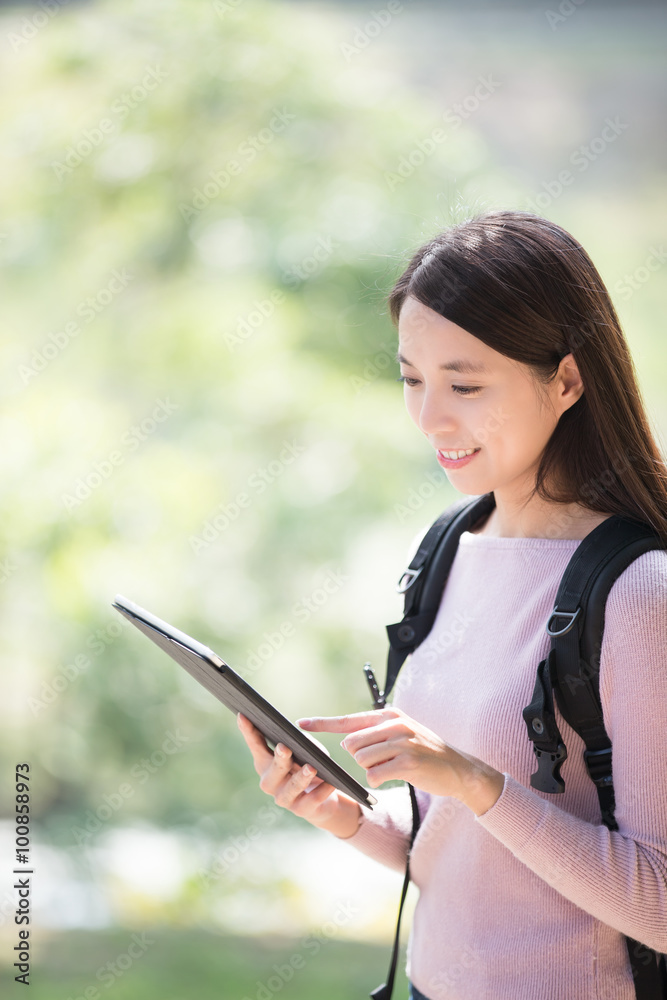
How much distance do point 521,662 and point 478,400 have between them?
1.09ft

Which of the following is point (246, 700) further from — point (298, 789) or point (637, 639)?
point (637, 639)

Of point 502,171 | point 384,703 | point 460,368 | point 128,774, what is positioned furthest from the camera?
point 128,774

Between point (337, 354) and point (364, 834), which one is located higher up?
point (337, 354)

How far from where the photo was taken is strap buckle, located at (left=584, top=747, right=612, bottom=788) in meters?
1.00

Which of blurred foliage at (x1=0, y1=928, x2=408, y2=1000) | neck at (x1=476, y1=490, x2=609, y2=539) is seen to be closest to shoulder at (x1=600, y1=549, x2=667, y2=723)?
neck at (x1=476, y1=490, x2=609, y2=539)

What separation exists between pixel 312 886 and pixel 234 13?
331cm

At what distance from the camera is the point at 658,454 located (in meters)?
1.12

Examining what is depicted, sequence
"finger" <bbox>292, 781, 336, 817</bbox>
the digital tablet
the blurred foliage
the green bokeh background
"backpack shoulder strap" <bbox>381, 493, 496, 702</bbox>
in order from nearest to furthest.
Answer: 1. the digital tablet
2. "finger" <bbox>292, 781, 336, 817</bbox>
3. "backpack shoulder strap" <bbox>381, 493, 496, 702</bbox>
4. the blurred foliage
5. the green bokeh background

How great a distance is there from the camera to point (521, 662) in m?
1.09

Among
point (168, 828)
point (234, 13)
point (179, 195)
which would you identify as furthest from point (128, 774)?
point (234, 13)

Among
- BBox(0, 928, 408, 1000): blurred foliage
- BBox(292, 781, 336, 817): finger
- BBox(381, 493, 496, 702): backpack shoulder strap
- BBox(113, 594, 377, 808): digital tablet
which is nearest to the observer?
BBox(113, 594, 377, 808): digital tablet

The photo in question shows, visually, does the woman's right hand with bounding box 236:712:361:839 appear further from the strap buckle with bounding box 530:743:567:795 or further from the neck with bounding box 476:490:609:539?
A: the neck with bounding box 476:490:609:539

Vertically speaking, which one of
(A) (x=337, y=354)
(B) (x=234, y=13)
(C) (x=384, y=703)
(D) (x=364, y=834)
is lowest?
(D) (x=364, y=834)

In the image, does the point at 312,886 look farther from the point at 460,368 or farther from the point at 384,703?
the point at 460,368
